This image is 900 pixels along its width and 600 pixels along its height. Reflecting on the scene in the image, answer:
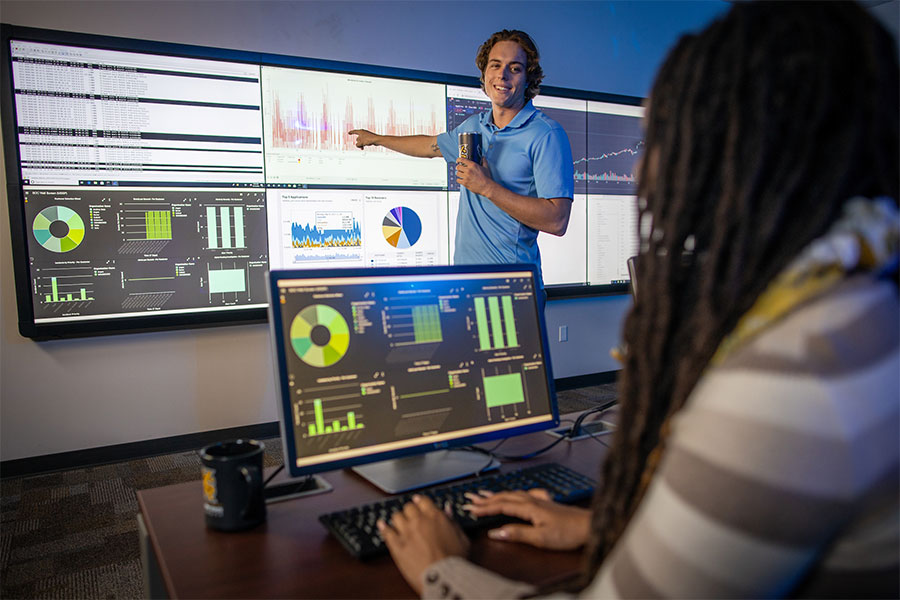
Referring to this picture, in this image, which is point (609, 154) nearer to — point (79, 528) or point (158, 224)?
point (158, 224)

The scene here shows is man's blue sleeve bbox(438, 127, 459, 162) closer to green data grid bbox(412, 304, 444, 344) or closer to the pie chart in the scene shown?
the pie chart

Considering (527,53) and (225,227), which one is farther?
(225,227)

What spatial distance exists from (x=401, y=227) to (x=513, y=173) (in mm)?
1417

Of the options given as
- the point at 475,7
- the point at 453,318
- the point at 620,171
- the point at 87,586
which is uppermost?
the point at 475,7

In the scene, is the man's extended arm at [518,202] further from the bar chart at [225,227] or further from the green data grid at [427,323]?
the bar chart at [225,227]

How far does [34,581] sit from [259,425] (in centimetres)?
143

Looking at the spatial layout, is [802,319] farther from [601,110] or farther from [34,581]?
[601,110]

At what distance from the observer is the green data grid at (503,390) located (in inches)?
45.8

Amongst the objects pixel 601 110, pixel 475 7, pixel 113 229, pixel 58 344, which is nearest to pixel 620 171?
pixel 601 110

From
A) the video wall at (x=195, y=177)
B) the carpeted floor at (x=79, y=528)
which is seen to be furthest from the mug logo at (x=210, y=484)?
the video wall at (x=195, y=177)

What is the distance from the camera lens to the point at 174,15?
3.08m

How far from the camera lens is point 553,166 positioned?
7.46ft

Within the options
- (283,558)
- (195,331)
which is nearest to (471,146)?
(283,558)

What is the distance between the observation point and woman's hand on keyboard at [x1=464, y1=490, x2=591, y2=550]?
854mm
